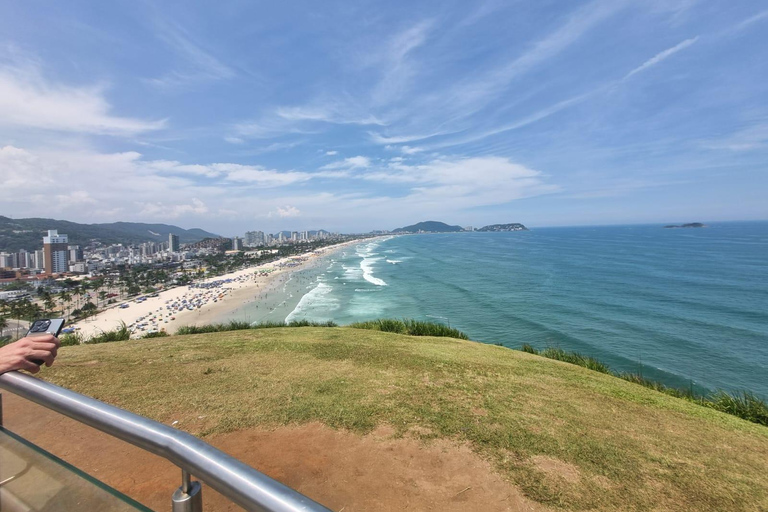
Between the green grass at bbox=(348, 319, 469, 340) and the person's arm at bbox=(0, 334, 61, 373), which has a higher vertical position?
the person's arm at bbox=(0, 334, 61, 373)

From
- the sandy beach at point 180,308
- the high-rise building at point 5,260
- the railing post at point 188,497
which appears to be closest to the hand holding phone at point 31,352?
the railing post at point 188,497

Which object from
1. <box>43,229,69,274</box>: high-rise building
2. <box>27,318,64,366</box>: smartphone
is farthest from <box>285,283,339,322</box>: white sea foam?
<box>43,229,69,274</box>: high-rise building

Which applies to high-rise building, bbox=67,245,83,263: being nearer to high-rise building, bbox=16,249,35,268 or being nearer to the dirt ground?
→ high-rise building, bbox=16,249,35,268

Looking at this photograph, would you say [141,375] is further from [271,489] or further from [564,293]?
[564,293]

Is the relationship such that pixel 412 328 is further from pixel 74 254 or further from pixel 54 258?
pixel 74 254

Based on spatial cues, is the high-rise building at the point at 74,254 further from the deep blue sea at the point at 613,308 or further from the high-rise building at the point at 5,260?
the deep blue sea at the point at 613,308

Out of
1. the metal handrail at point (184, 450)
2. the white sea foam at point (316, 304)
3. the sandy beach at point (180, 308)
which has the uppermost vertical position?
the metal handrail at point (184, 450)
